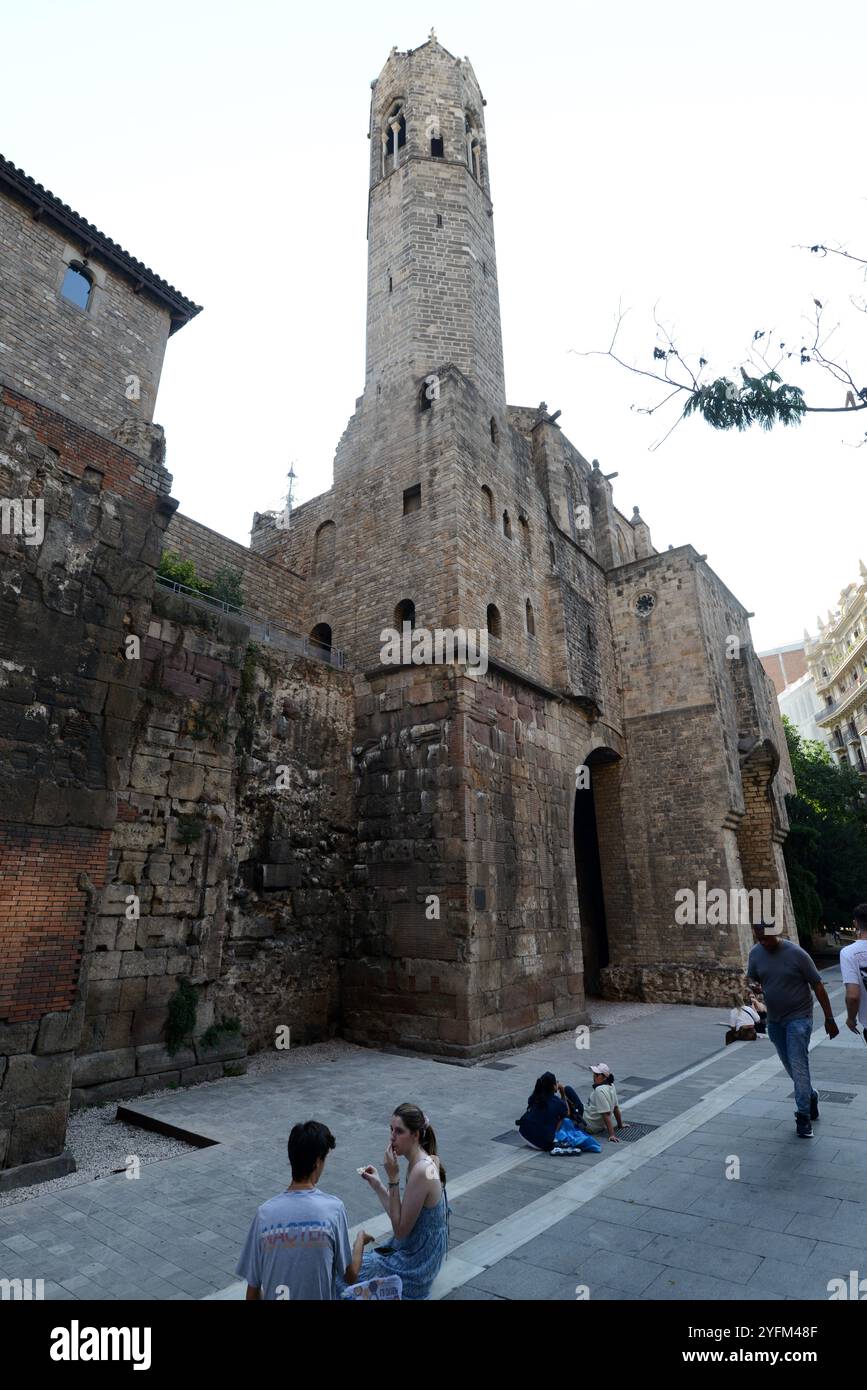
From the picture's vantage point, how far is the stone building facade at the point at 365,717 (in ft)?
23.9

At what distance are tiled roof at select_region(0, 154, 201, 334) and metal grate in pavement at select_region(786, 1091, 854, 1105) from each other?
23.1 meters

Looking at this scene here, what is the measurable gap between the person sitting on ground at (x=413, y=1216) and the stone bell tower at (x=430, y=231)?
54.4ft

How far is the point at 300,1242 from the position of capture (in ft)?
10.5

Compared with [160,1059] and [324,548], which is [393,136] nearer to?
[324,548]

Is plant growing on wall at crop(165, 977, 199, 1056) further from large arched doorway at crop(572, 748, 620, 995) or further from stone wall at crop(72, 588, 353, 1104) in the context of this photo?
large arched doorway at crop(572, 748, 620, 995)

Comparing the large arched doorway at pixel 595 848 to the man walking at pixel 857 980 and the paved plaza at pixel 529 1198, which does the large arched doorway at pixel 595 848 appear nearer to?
the paved plaza at pixel 529 1198

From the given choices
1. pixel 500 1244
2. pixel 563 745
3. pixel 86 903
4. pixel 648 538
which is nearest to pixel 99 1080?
pixel 86 903

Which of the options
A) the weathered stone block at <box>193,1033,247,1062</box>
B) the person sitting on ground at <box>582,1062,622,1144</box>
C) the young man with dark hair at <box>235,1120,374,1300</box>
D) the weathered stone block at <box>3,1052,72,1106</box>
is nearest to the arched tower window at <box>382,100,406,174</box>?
the weathered stone block at <box>193,1033,247,1062</box>

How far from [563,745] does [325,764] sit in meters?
6.20

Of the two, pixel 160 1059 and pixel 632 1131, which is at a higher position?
pixel 160 1059

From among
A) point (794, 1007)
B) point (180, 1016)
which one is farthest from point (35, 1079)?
point (794, 1007)

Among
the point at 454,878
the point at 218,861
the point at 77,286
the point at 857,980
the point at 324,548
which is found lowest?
the point at 857,980

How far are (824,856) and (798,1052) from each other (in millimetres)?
28286

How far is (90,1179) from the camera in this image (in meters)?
6.30
